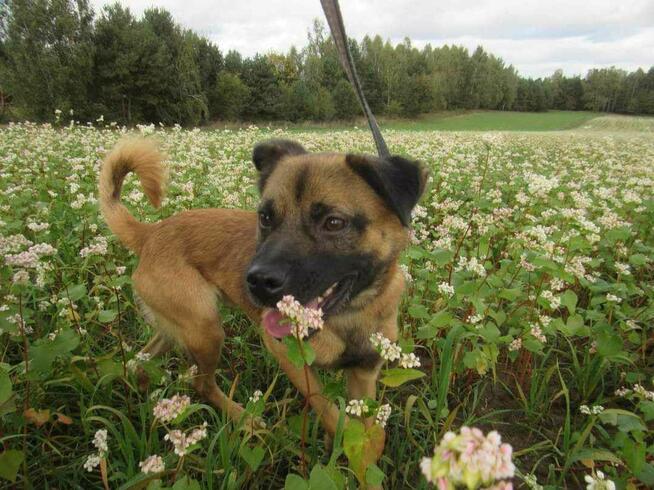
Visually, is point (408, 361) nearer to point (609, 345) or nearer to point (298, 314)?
point (298, 314)

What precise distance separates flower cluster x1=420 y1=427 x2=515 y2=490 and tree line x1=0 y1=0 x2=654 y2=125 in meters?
36.0

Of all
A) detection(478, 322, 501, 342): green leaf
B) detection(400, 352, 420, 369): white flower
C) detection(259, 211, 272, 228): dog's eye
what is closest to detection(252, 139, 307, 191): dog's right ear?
detection(259, 211, 272, 228): dog's eye

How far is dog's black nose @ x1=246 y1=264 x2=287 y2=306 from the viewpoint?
1.98 m

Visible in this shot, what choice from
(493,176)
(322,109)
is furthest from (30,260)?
(322,109)

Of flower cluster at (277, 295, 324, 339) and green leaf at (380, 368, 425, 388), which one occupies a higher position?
flower cluster at (277, 295, 324, 339)

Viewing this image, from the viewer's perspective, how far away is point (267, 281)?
1982mm

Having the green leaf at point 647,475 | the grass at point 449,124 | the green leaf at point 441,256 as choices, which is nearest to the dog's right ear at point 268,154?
the green leaf at point 441,256

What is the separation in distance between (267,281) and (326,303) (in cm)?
39

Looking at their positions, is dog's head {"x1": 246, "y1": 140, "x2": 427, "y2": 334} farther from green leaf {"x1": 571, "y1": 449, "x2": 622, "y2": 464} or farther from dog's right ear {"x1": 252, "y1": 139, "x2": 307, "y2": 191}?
green leaf {"x1": 571, "y1": 449, "x2": 622, "y2": 464}

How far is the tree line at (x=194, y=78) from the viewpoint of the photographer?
3241cm

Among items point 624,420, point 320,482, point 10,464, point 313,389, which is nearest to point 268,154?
point 313,389

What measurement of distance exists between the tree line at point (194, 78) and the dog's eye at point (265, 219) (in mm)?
33978

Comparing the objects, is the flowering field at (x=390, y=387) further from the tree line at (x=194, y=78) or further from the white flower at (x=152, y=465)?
the tree line at (x=194, y=78)

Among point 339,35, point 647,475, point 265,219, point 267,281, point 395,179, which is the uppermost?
point 339,35
